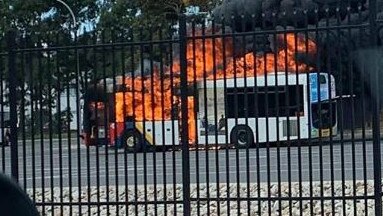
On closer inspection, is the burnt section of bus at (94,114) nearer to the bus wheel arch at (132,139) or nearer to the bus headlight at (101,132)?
the bus headlight at (101,132)

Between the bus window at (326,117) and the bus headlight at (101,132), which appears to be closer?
the bus window at (326,117)

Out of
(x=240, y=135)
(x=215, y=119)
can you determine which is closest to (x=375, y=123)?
(x=215, y=119)

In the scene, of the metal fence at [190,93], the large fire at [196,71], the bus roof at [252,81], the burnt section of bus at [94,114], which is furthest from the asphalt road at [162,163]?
the bus roof at [252,81]

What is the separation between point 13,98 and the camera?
7887 mm

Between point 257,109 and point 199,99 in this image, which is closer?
point 257,109

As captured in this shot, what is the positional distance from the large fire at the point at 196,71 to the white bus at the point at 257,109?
0.41 ft

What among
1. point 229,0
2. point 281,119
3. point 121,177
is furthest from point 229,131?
point 229,0

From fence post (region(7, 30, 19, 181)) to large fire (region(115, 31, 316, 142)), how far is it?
997 mm

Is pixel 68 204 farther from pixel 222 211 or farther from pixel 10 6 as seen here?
pixel 10 6

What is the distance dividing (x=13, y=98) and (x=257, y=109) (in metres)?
2.36

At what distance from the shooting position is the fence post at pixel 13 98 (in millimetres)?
7859

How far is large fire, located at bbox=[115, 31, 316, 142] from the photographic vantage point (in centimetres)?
751

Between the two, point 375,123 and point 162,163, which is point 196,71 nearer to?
point 162,163

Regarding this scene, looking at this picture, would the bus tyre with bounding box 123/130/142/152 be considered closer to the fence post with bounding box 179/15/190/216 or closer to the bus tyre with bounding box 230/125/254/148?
the fence post with bounding box 179/15/190/216
